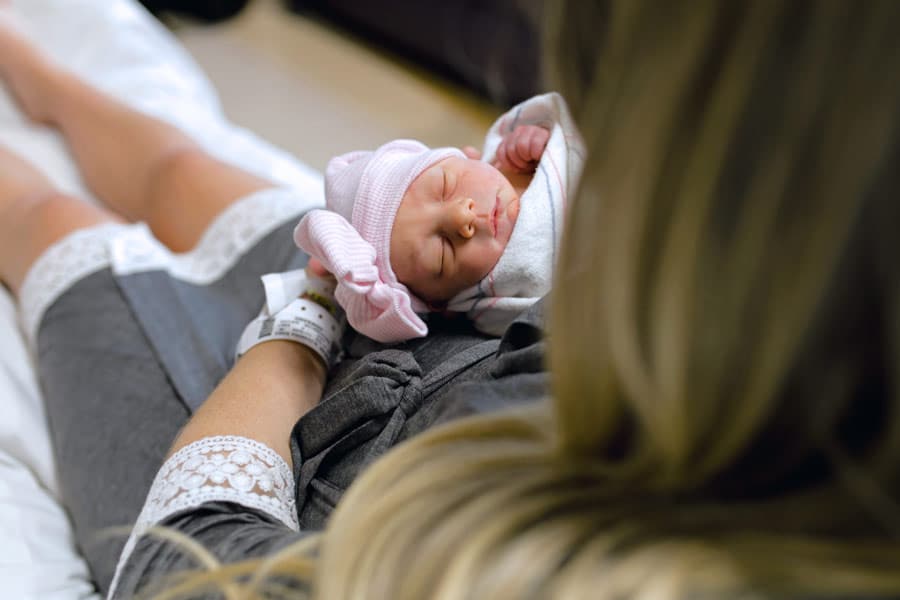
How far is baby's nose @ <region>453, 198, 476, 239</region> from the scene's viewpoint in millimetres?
954

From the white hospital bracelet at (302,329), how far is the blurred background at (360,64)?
1.21 m

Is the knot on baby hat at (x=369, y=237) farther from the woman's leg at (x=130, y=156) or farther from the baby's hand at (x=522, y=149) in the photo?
the woman's leg at (x=130, y=156)

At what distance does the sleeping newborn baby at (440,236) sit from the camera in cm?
94

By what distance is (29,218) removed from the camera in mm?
1278

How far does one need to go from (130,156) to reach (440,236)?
2.17 feet

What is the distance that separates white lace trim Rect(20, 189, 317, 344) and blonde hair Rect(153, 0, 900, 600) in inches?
30.3

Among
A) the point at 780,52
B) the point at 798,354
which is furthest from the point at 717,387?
the point at 780,52

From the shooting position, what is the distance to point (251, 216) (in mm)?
1228

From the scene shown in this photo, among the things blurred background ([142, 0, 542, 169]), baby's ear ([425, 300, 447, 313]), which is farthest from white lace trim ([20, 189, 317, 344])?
blurred background ([142, 0, 542, 169])

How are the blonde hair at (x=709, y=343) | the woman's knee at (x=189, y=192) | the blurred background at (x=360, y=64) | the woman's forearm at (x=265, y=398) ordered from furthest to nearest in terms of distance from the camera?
the blurred background at (x=360, y=64), the woman's knee at (x=189, y=192), the woman's forearm at (x=265, y=398), the blonde hair at (x=709, y=343)

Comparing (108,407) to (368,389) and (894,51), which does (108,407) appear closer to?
(368,389)

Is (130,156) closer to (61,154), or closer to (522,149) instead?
(61,154)

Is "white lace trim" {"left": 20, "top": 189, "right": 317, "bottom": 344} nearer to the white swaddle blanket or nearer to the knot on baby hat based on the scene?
the knot on baby hat

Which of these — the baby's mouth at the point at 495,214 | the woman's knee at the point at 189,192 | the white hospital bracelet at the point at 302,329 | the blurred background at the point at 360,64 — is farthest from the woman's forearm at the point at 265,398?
the blurred background at the point at 360,64
